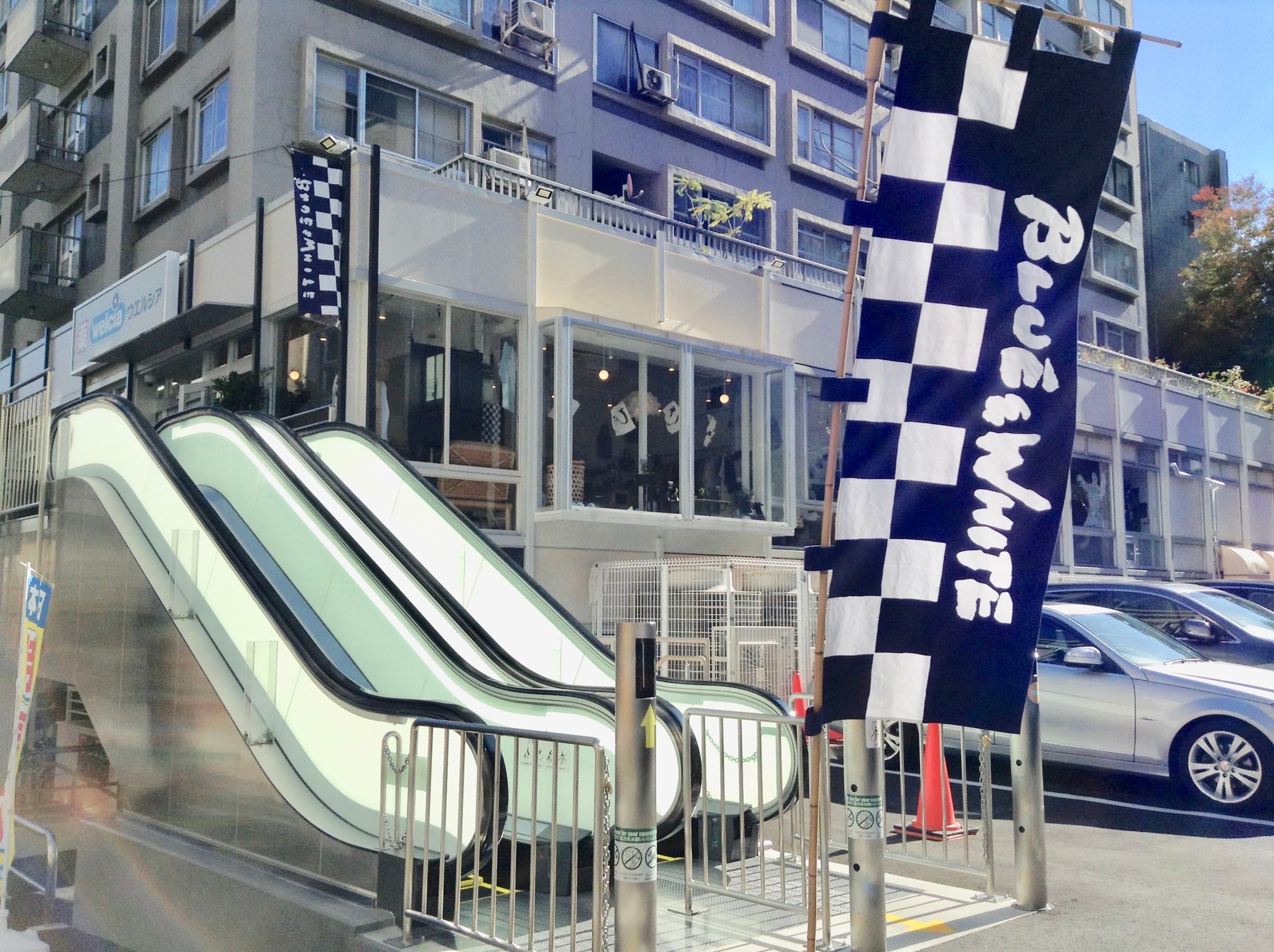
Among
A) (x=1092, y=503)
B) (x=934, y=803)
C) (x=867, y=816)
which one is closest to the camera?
(x=867, y=816)

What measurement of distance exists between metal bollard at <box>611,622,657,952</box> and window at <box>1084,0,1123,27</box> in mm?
36523

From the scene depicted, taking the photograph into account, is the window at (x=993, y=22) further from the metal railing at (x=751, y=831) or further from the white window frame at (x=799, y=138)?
the metal railing at (x=751, y=831)

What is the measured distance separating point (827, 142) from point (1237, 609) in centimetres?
1834

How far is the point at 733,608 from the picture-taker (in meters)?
12.7

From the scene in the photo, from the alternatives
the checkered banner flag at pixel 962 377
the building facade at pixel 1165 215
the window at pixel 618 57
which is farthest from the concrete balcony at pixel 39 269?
the building facade at pixel 1165 215

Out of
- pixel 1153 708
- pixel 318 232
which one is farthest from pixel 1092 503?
pixel 318 232

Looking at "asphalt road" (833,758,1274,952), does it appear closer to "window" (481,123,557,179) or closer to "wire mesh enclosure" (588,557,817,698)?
"wire mesh enclosure" (588,557,817,698)

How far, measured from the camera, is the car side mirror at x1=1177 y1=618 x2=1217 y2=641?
10.8 metres

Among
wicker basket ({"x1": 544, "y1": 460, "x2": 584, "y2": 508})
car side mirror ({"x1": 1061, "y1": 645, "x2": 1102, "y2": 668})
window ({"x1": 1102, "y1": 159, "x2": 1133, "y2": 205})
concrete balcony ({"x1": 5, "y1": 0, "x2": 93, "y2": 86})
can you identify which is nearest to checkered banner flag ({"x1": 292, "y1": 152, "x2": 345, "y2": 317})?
wicker basket ({"x1": 544, "y1": 460, "x2": 584, "y2": 508})

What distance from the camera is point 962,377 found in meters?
3.94

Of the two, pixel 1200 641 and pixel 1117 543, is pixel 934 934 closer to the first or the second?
pixel 1200 641

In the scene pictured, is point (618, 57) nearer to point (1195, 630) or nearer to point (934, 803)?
point (1195, 630)

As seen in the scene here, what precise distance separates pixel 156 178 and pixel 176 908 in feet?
59.2

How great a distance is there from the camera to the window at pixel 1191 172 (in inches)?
1586
